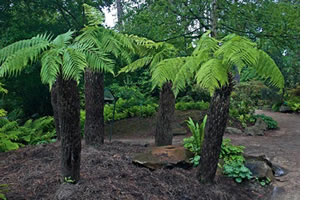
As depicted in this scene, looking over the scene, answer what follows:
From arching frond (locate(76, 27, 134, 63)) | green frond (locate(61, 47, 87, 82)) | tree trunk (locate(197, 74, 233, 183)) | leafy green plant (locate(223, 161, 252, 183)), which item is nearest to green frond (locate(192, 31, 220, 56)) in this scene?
tree trunk (locate(197, 74, 233, 183))

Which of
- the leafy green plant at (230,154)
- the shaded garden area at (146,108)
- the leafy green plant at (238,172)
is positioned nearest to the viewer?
the shaded garden area at (146,108)

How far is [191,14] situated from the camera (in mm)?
7141

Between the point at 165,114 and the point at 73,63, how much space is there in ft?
9.98

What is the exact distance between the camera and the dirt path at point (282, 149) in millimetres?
3904

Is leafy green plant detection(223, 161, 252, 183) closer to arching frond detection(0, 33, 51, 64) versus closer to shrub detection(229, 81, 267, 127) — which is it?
arching frond detection(0, 33, 51, 64)

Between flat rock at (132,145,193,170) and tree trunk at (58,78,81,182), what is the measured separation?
118cm

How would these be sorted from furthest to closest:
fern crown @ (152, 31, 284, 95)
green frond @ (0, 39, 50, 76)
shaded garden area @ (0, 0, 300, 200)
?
shaded garden area @ (0, 0, 300, 200) → fern crown @ (152, 31, 284, 95) → green frond @ (0, 39, 50, 76)

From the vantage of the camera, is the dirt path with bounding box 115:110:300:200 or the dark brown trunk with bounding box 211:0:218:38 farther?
the dark brown trunk with bounding box 211:0:218:38

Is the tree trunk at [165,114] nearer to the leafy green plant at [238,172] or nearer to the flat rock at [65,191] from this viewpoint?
the leafy green plant at [238,172]

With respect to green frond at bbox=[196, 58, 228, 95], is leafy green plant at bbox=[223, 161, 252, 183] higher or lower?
lower

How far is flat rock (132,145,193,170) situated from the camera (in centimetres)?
406

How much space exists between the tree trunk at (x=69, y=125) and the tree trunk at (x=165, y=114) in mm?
2383

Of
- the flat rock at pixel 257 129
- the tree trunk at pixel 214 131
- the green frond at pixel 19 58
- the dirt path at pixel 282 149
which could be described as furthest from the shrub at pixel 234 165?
the flat rock at pixel 257 129

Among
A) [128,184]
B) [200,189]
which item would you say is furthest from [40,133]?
[200,189]
